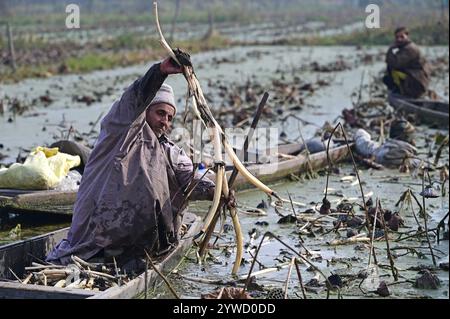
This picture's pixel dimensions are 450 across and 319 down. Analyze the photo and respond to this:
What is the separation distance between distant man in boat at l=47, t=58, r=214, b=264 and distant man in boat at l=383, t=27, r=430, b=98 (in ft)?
26.9

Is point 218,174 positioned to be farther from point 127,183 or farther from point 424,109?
point 424,109

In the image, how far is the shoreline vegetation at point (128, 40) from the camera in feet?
64.3

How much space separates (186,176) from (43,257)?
978 millimetres

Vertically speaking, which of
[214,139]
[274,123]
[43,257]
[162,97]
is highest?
[162,97]

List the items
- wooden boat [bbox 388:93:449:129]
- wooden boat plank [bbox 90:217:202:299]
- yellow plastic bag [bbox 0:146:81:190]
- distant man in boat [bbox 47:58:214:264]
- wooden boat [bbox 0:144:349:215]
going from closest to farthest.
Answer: wooden boat plank [bbox 90:217:202:299] < distant man in boat [bbox 47:58:214:264] < wooden boat [bbox 0:144:349:215] < yellow plastic bag [bbox 0:146:81:190] < wooden boat [bbox 388:93:449:129]

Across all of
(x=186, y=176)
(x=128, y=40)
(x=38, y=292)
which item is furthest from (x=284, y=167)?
(x=128, y=40)

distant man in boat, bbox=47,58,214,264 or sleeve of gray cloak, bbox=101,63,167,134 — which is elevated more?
sleeve of gray cloak, bbox=101,63,167,134

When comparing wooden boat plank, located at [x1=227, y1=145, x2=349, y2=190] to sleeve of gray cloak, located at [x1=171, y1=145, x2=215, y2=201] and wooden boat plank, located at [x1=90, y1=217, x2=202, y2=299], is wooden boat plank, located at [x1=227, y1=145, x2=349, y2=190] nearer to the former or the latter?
wooden boat plank, located at [x1=90, y1=217, x2=202, y2=299]

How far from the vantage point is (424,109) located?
12.3m

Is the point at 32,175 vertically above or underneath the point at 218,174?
underneath

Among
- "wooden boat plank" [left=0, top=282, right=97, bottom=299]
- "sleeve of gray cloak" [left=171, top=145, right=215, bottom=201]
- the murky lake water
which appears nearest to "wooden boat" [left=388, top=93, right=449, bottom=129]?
the murky lake water

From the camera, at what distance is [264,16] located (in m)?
48.5

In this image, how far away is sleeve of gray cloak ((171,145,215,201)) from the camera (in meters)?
5.49
